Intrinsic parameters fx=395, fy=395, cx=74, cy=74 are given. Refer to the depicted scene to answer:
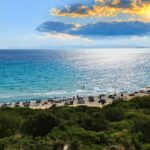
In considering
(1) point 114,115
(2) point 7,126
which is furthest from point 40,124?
(1) point 114,115

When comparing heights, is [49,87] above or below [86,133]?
below

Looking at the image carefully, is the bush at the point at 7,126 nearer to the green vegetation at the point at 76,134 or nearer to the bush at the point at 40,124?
the green vegetation at the point at 76,134

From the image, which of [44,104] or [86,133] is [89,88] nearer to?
[44,104]

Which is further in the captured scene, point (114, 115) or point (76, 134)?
point (114, 115)

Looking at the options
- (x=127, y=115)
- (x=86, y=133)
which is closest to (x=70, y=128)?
(x=86, y=133)

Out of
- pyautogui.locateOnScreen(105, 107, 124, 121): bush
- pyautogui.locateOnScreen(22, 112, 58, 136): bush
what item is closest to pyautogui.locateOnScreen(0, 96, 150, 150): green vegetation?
pyautogui.locateOnScreen(22, 112, 58, 136): bush

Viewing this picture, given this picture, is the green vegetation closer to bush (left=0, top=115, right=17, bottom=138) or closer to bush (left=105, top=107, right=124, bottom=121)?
bush (left=0, top=115, right=17, bottom=138)

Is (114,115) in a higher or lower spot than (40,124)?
lower

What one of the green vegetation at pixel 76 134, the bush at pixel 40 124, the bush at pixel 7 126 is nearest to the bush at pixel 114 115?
the green vegetation at pixel 76 134

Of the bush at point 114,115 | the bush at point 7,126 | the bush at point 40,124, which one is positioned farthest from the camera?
the bush at point 114,115

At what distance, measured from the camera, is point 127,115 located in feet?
85.0

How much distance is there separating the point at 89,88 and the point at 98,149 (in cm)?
9163

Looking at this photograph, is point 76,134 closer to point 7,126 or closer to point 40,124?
point 40,124

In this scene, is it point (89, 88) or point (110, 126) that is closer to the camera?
point (110, 126)
